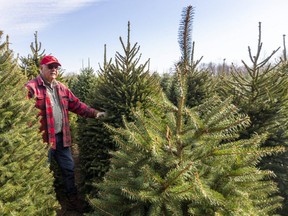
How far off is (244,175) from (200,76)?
4.40 meters

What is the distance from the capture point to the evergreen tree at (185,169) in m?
1.81

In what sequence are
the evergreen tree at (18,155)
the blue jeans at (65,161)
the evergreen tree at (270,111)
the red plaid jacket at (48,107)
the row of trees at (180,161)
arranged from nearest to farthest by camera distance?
the row of trees at (180,161), the evergreen tree at (18,155), the evergreen tree at (270,111), the red plaid jacket at (48,107), the blue jeans at (65,161)

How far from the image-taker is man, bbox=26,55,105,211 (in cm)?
449

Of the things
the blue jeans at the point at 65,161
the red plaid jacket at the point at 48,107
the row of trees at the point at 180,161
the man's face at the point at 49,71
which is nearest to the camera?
the row of trees at the point at 180,161

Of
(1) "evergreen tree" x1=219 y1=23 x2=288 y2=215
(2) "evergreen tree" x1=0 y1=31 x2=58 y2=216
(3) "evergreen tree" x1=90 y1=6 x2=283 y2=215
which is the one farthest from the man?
(3) "evergreen tree" x1=90 y1=6 x2=283 y2=215

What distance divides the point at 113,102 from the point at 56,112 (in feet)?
3.40

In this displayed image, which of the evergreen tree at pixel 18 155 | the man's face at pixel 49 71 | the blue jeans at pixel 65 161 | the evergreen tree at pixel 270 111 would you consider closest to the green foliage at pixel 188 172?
the evergreen tree at pixel 18 155

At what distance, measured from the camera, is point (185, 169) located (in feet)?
5.61

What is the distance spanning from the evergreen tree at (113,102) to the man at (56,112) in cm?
27

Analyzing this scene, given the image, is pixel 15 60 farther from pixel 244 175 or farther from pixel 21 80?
pixel 244 175

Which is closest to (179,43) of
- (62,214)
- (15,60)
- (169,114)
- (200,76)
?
(169,114)

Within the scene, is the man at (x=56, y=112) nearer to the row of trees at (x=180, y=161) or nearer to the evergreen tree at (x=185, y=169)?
the row of trees at (x=180, y=161)

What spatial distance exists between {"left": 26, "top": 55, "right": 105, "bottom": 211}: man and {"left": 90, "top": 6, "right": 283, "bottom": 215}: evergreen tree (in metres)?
2.69

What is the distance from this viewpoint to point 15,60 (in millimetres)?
3309
